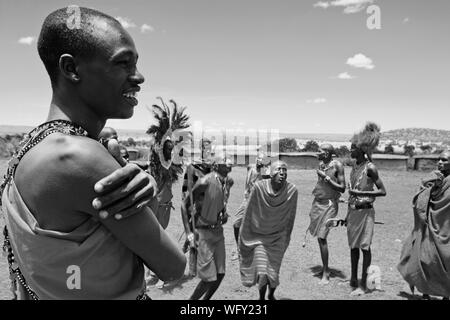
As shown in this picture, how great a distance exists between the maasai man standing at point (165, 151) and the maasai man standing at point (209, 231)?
579 millimetres

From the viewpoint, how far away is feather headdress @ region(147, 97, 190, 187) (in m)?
5.43

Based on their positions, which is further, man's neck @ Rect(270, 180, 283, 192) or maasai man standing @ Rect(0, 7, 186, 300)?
man's neck @ Rect(270, 180, 283, 192)

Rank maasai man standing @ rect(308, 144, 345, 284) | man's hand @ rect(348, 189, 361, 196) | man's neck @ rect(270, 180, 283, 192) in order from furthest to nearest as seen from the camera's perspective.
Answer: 1. maasai man standing @ rect(308, 144, 345, 284)
2. man's hand @ rect(348, 189, 361, 196)
3. man's neck @ rect(270, 180, 283, 192)

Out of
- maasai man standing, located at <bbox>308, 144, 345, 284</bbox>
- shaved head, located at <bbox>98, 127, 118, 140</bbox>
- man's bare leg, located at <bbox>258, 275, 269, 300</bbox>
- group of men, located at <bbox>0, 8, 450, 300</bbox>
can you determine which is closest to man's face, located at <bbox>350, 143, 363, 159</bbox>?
maasai man standing, located at <bbox>308, 144, 345, 284</bbox>

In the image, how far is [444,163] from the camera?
17.8 ft

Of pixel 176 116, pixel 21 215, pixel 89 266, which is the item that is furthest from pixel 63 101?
pixel 176 116

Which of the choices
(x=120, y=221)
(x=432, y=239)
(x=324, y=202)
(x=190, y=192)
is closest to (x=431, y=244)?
(x=432, y=239)

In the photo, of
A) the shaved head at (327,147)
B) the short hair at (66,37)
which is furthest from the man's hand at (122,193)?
the shaved head at (327,147)

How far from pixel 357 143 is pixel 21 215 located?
18.7 ft

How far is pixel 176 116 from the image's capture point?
17.8 ft

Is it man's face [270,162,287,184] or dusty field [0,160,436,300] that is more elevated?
man's face [270,162,287,184]

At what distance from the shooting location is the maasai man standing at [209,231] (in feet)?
16.6

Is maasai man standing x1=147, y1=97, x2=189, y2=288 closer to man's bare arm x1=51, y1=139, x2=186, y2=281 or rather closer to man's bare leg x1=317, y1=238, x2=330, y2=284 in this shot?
man's bare leg x1=317, y1=238, x2=330, y2=284
